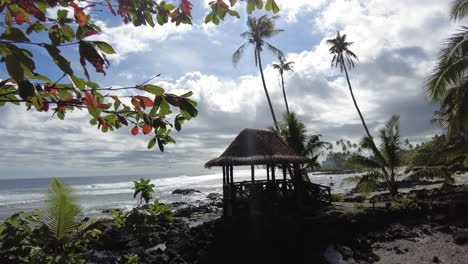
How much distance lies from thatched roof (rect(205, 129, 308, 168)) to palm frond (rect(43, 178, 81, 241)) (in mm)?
8567

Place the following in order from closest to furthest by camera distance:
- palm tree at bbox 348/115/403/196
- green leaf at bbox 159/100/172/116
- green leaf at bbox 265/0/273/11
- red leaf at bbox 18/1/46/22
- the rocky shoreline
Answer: red leaf at bbox 18/1/46/22
green leaf at bbox 159/100/172/116
green leaf at bbox 265/0/273/11
the rocky shoreline
palm tree at bbox 348/115/403/196

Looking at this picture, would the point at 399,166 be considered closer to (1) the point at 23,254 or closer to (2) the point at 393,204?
(2) the point at 393,204

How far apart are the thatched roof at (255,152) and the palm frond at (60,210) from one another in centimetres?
857

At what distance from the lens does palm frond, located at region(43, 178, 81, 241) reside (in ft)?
8.87

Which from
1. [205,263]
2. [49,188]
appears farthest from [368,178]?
[49,188]

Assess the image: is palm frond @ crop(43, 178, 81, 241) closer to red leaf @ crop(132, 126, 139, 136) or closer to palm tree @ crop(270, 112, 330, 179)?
red leaf @ crop(132, 126, 139, 136)

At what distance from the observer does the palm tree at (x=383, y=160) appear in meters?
14.5

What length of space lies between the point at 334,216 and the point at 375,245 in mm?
1654

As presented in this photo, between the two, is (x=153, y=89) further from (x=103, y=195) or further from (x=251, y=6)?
(x=103, y=195)

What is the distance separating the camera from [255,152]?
1171cm

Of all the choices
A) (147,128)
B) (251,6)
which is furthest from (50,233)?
(251,6)

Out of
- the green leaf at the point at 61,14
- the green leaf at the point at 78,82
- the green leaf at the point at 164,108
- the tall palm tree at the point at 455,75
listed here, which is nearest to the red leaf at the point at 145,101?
the green leaf at the point at 164,108

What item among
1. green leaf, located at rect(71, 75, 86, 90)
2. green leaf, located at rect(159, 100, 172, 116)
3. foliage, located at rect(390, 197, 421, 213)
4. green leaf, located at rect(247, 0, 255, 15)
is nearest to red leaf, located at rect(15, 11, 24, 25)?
green leaf, located at rect(71, 75, 86, 90)

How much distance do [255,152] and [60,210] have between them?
931 cm
